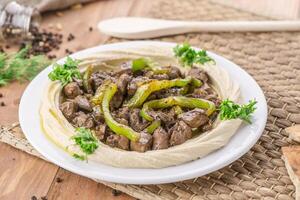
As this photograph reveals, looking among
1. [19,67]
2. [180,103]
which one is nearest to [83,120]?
[180,103]

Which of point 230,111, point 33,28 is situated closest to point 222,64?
point 230,111

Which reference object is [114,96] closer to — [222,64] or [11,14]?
[222,64]

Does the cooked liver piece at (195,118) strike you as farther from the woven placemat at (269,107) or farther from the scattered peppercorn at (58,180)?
the scattered peppercorn at (58,180)

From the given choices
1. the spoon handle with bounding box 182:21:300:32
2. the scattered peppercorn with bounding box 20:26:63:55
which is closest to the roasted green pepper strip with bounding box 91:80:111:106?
the scattered peppercorn with bounding box 20:26:63:55

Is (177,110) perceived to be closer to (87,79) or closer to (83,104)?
(83,104)

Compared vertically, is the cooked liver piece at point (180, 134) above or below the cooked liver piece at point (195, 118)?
below

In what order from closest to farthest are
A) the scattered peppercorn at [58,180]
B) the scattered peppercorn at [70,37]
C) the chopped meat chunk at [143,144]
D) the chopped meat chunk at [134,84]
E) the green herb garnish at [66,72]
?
the chopped meat chunk at [143,144], the scattered peppercorn at [58,180], the chopped meat chunk at [134,84], the green herb garnish at [66,72], the scattered peppercorn at [70,37]

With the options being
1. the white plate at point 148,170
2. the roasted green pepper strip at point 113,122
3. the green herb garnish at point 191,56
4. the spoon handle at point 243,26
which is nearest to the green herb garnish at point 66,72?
the white plate at point 148,170
